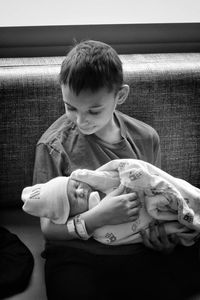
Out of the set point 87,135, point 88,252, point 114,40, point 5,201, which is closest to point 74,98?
point 87,135

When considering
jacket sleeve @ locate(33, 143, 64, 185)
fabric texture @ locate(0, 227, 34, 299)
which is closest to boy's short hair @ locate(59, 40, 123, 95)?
jacket sleeve @ locate(33, 143, 64, 185)

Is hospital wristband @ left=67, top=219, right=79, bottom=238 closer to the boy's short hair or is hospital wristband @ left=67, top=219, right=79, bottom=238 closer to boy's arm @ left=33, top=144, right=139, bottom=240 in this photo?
boy's arm @ left=33, top=144, right=139, bottom=240

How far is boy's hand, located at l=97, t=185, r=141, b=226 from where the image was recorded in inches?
52.9

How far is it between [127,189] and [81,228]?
17cm

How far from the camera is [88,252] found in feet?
4.57

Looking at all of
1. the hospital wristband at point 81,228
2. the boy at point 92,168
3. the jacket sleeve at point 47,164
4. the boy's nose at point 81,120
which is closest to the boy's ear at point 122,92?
the boy at point 92,168

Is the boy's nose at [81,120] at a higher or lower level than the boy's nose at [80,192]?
higher

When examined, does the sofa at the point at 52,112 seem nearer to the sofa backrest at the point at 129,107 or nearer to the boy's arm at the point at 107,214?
the sofa backrest at the point at 129,107

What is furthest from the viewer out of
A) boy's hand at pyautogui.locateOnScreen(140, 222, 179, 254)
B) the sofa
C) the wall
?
the wall

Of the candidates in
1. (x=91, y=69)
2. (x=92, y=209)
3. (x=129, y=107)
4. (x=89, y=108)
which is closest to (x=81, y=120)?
(x=89, y=108)

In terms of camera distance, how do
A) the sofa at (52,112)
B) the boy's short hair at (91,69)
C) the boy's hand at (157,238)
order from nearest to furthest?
1. the boy's short hair at (91,69)
2. the boy's hand at (157,238)
3. the sofa at (52,112)

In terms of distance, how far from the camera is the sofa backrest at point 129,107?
5.32ft

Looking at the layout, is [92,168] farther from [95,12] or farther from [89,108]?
[95,12]

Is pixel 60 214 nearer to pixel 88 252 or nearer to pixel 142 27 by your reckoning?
pixel 88 252
